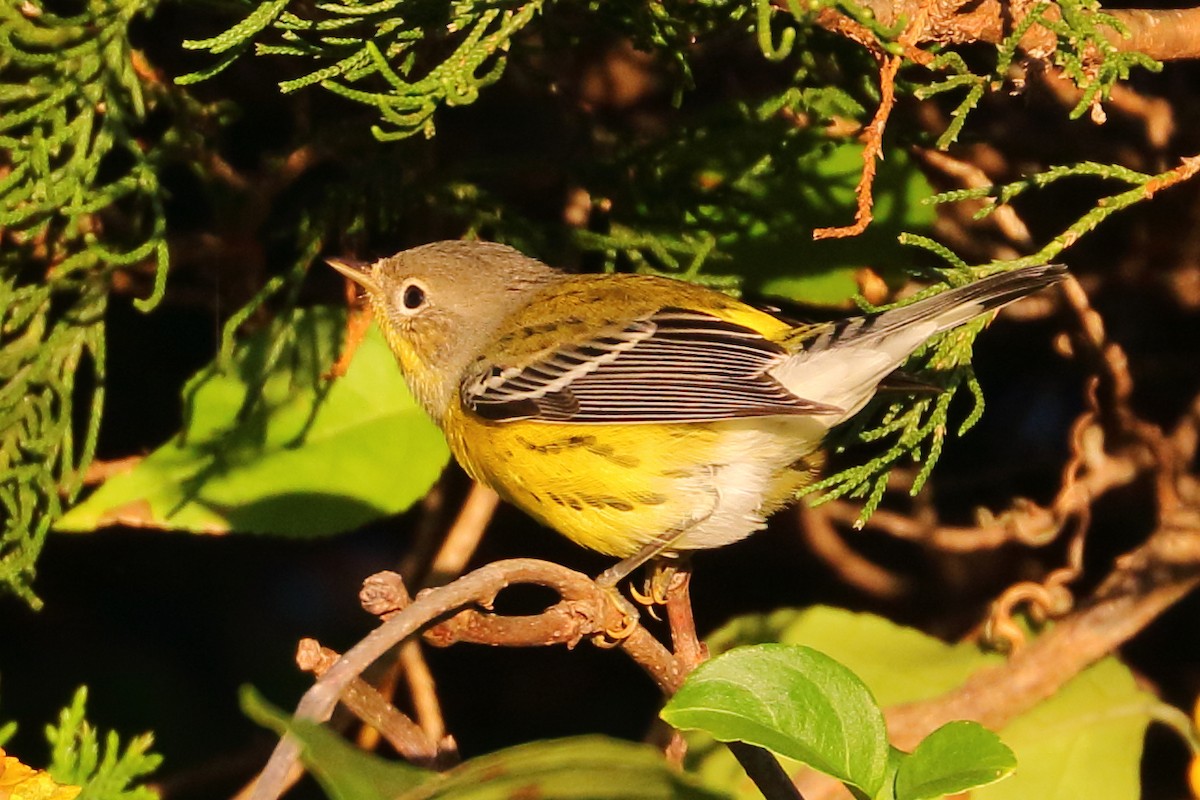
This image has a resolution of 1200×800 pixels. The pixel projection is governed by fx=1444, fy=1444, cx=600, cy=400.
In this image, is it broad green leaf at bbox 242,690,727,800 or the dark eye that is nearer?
broad green leaf at bbox 242,690,727,800

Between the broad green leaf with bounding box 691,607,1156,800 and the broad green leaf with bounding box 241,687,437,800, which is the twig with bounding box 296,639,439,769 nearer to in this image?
the broad green leaf with bounding box 241,687,437,800

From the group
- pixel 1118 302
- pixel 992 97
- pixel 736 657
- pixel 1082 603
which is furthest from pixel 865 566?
pixel 736 657

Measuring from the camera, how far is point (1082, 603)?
8.04 feet

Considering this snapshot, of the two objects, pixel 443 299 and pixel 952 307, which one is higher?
pixel 952 307

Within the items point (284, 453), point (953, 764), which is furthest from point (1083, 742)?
point (284, 453)

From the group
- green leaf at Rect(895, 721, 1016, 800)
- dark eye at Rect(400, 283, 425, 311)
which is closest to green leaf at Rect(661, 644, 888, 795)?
green leaf at Rect(895, 721, 1016, 800)

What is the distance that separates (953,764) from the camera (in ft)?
4.35

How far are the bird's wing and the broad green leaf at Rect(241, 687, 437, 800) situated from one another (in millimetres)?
1039

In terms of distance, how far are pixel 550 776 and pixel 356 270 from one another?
1.44m

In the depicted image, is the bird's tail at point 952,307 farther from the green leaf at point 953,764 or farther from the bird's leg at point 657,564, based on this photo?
the green leaf at point 953,764

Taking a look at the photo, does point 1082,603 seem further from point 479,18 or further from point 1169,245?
point 479,18

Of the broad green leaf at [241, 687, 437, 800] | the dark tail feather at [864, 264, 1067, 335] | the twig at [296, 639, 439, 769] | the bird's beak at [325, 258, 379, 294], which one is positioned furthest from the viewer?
the bird's beak at [325, 258, 379, 294]

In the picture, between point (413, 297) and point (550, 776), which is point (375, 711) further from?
point (413, 297)

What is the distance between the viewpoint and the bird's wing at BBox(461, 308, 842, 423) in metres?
2.18
